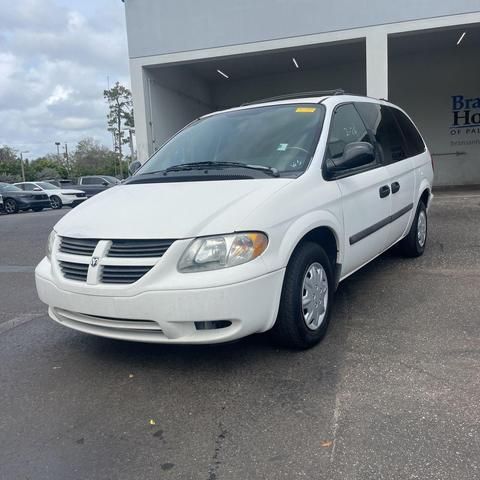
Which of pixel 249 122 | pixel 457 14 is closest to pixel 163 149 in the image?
pixel 249 122

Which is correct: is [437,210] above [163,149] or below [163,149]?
below

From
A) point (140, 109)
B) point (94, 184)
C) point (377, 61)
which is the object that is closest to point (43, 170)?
point (94, 184)

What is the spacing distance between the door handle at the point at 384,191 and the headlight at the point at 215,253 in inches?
78.7

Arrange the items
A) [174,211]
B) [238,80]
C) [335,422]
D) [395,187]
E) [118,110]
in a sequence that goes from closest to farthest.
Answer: [335,422] < [174,211] < [395,187] < [238,80] < [118,110]

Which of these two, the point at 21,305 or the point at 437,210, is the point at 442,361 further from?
the point at 437,210

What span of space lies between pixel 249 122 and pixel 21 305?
301 centimetres

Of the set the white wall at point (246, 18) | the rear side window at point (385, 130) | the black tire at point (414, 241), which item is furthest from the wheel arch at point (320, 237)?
the white wall at point (246, 18)

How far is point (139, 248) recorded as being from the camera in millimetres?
3018

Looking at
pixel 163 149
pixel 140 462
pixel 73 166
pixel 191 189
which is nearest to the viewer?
pixel 140 462

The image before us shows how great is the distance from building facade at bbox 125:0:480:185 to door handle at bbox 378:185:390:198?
8.85 m

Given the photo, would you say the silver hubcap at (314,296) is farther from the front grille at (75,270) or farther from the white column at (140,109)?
the white column at (140,109)

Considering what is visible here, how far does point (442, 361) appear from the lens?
327 centimetres

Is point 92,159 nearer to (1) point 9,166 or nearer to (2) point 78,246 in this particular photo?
(1) point 9,166

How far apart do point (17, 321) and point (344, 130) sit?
136 inches
